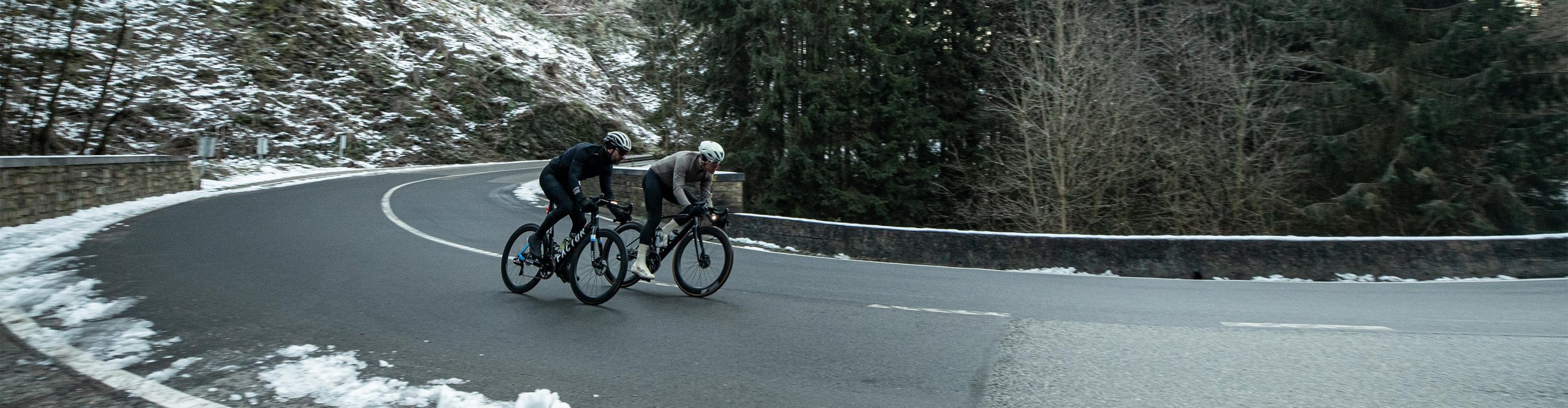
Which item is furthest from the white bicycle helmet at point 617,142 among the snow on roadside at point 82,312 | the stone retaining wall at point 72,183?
the stone retaining wall at point 72,183

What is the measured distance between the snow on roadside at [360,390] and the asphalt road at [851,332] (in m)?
0.13

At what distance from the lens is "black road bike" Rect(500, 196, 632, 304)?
295 inches

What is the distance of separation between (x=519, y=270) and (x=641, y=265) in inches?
41.9

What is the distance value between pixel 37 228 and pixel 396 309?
765 cm

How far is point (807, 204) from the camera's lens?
2619cm

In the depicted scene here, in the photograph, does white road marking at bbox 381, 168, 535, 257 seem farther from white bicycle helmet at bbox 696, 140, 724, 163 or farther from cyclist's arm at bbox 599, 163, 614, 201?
white bicycle helmet at bbox 696, 140, 724, 163

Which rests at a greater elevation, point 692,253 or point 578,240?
point 578,240

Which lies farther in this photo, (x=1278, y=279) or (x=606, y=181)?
(x=1278, y=279)

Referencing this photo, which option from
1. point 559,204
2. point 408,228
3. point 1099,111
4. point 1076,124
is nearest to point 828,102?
point 1076,124

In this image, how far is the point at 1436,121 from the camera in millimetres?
21531

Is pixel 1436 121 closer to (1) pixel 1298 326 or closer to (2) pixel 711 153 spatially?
(1) pixel 1298 326

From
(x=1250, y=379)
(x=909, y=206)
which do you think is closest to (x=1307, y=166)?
(x=909, y=206)

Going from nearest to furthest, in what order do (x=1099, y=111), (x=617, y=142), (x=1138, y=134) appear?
(x=617, y=142) < (x=1099, y=111) < (x=1138, y=134)

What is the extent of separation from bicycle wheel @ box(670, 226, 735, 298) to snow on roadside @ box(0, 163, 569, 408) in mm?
3227
